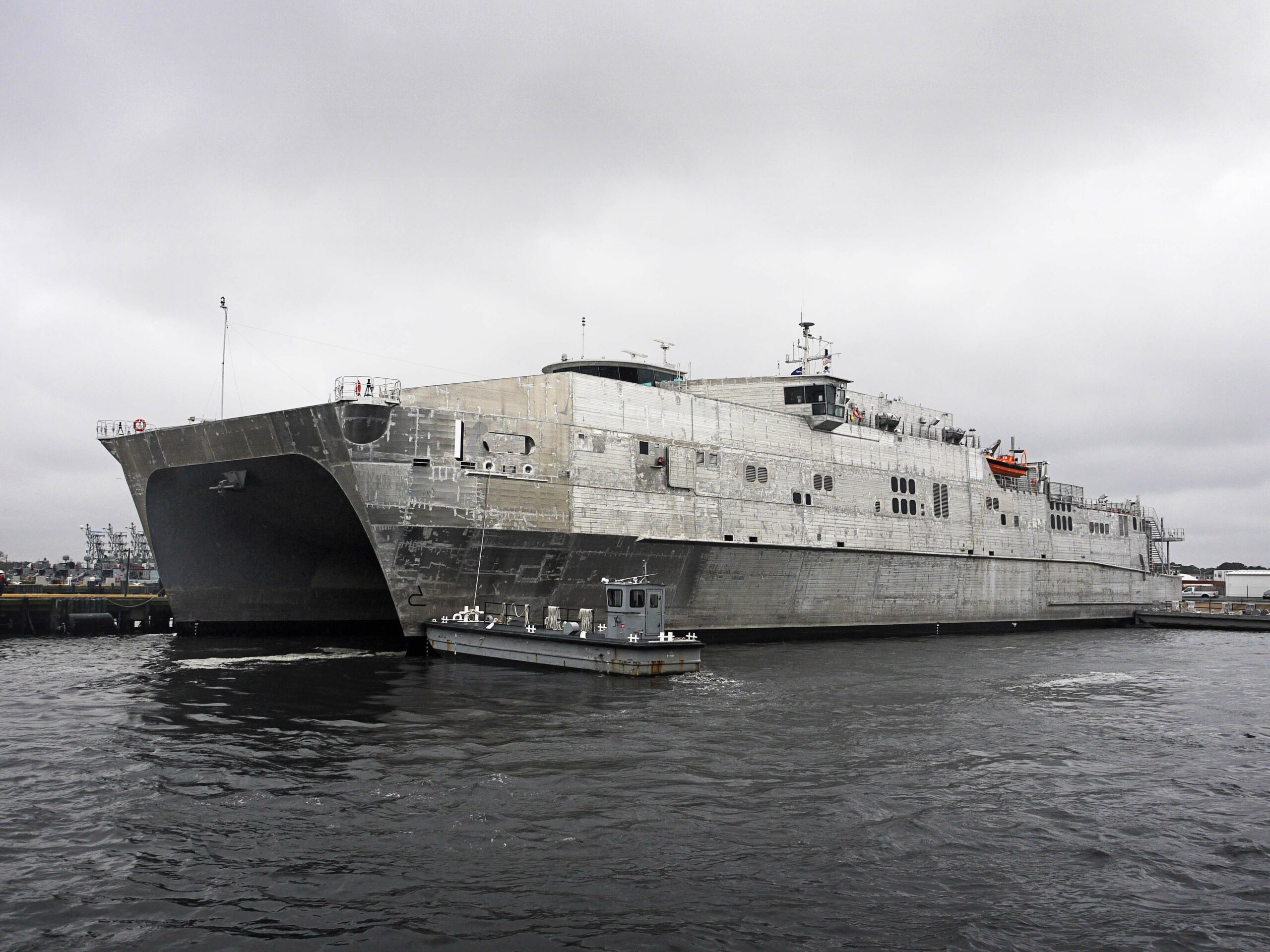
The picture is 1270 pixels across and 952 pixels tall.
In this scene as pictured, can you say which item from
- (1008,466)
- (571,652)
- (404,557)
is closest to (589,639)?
(571,652)

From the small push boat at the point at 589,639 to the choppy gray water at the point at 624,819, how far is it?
7.51 feet

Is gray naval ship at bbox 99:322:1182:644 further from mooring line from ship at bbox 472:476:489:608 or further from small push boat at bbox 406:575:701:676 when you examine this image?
small push boat at bbox 406:575:701:676

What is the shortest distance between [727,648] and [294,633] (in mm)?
18365

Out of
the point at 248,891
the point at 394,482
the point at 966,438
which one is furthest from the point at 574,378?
the point at 966,438

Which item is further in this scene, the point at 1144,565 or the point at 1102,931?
the point at 1144,565

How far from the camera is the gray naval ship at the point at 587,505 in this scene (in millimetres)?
26609

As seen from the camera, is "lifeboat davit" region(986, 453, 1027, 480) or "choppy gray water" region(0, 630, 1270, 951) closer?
"choppy gray water" region(0, 630, 1270, 951)

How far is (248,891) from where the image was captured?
8.52 meters

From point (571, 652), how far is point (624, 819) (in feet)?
45.5

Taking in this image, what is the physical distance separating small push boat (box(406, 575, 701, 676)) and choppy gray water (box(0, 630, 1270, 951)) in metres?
2.29

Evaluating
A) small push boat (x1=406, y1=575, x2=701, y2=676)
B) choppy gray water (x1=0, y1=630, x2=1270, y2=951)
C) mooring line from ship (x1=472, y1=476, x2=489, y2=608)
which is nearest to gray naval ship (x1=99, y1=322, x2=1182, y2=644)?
mooring line from ship (x1=472, y1=476, x2=489, y2=608)

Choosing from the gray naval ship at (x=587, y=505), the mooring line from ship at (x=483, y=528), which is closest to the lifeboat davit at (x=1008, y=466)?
the gray naval ship at (x=587, y=505)

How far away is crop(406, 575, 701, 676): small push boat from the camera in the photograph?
23594 millimetres

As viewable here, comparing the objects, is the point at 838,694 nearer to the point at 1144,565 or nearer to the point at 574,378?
the point at 574,378
